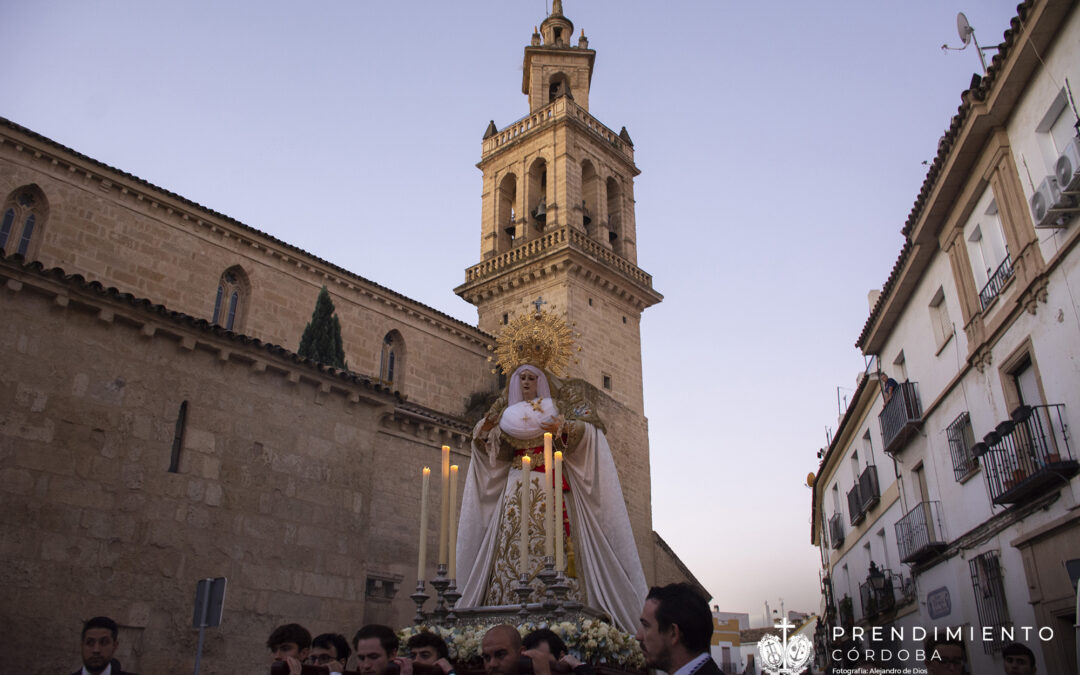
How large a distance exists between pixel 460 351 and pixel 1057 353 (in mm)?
19165

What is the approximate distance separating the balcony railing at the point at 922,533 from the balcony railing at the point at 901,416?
1.33 metres

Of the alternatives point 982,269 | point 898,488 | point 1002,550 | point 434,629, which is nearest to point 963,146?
point 982,269

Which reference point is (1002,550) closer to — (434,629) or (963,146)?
(963,146)

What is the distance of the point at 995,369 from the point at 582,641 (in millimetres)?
8913

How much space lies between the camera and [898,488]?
17.1 metres

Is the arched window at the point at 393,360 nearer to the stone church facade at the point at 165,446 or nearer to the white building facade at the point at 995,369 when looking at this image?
the stone church facade at the point at 165,446

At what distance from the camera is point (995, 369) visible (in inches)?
453

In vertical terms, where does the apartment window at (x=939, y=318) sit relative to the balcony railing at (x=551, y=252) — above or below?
below

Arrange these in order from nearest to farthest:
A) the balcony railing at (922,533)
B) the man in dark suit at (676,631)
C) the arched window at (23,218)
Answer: the man in dark suit at (676,631)
the balcony railing at (922,533)
the arched window at (23,218)

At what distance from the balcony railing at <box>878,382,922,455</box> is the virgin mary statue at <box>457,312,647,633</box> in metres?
10.3

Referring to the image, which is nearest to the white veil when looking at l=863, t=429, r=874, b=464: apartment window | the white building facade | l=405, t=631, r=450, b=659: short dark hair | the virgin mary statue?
the virgin mary statue

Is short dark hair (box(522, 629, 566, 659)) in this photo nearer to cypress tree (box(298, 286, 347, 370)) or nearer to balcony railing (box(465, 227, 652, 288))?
cypress tree (box(298, 286, 347, 370))

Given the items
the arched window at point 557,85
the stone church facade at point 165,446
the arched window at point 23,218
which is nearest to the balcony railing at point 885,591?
the stone church facade at point 165,446

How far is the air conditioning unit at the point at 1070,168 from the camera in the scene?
→ 8.68 m
